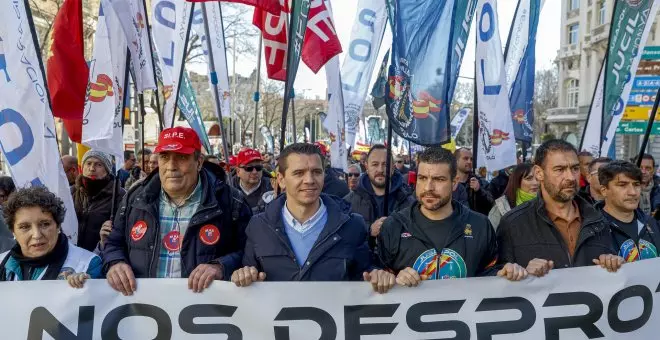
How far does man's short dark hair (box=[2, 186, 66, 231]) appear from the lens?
3.39 meters

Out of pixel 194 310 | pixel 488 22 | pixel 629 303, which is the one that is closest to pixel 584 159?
pixel 488 22

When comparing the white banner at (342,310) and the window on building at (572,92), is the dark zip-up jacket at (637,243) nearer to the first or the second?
the white banner at (342,310)

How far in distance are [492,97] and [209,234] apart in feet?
13.3

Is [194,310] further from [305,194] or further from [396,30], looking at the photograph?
[396,30]

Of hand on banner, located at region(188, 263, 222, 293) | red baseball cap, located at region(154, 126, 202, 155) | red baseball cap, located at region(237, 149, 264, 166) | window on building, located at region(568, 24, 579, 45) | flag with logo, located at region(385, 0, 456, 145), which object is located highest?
window on building, located at region(568, 24, 579, 45)

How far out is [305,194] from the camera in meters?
3.38

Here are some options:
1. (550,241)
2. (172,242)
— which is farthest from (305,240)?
(550,241)

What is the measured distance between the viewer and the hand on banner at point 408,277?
325 centimetres

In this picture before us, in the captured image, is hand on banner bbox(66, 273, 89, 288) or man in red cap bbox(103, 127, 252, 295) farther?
man in red cap bbox(103, 127, 252, 295)

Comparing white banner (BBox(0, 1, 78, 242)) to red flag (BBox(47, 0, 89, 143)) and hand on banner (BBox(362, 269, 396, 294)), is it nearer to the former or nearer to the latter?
red flag (BBox(47, 0, 89, 143))

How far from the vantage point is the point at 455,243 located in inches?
134

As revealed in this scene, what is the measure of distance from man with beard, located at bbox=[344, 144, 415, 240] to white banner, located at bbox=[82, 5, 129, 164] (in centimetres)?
209

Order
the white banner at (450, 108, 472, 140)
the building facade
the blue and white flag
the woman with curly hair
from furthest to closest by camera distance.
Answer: the building facade, the white banner at (450, 108, 472, 140), the blue and white flag, the woman with curly hair

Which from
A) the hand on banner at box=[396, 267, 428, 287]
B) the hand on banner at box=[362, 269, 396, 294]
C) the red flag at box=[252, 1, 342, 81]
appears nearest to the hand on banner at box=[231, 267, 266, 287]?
the hand on banner at box=[362, 269, 396, 294]
